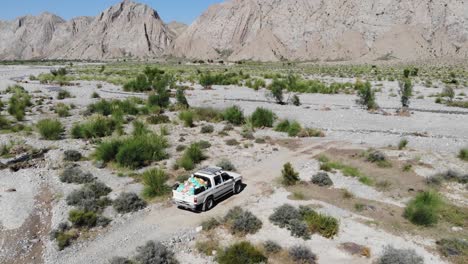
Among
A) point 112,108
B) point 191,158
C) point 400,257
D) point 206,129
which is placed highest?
point 112,108

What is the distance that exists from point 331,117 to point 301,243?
898 inches

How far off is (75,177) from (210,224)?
27.5ft

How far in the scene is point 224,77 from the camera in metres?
63.4

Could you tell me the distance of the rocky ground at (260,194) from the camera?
12758 mm

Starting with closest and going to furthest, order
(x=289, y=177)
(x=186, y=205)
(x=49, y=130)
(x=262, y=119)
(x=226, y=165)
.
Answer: (x=186, y=205)
(x=289, y=177)
(x=226, y=165)
(x=49, y=130)
(x=262, y=119)

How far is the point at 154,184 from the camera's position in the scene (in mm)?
16953

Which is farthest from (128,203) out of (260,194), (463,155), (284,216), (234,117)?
(463,155)

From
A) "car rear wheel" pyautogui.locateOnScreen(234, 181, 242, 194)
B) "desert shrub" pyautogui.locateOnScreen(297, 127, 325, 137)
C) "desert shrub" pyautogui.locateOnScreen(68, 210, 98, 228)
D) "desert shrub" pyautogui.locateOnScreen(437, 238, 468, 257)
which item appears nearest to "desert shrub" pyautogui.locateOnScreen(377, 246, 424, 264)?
"desert shrub" pyautogui.locateOnScreen(437, 238, 468, 257)

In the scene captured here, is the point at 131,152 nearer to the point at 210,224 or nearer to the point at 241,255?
the point at 210,224

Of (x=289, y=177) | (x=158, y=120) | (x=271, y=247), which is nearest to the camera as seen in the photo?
(x=271, y=247)

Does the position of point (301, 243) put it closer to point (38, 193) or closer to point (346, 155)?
point (346, 155)

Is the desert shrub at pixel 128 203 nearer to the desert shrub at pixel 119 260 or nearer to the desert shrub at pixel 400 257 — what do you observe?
the desert shrub at pixel 119 260

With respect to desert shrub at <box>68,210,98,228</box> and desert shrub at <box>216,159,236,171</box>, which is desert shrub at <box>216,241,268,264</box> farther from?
desert shrub at <box>216,159,236,171</box>

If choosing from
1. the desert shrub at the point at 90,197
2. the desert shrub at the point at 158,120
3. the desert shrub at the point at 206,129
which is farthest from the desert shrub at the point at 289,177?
the desert shrub at the point at 158,120
